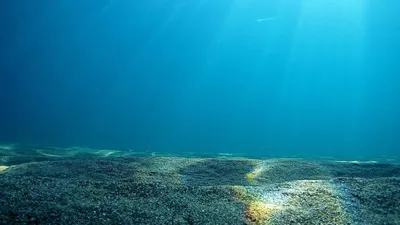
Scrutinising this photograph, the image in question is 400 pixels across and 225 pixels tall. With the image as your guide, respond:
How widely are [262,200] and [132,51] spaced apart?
4233 inches

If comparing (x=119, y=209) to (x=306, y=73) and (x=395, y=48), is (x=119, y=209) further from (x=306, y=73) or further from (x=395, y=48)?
(x=306, y=73)

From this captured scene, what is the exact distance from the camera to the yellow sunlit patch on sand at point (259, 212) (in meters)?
2.89

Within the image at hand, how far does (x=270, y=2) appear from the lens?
72.8m

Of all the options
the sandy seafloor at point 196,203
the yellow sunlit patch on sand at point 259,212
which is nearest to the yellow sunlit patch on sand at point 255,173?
the sandy seafloor at point 196,203

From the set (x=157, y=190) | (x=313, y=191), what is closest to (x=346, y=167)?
(x=313, y=191)

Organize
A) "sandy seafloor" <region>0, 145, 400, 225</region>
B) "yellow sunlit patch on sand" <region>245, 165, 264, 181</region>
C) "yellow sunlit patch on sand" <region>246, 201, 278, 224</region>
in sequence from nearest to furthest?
"sandy seafloor" <region>0, 145, 400, 225</region> < "yellow sunlit patch on sand" <region>246, 201, 278, 224</region> < "yellow sunlit patch on sand" <region>245, 165, 264, 181</region>

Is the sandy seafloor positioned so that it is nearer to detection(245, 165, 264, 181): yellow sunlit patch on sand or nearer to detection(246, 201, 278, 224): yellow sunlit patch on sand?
detection(246, 201, 278, 224): yellow sunlit patch on sand

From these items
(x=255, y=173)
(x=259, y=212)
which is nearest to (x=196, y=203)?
(x=259, y=212)

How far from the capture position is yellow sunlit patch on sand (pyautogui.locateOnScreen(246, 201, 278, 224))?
2.89 metres

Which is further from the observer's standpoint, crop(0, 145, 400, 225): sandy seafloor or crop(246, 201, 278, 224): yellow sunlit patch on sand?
crop(246, 201, 278, 224): yellow sunlit patch on sand

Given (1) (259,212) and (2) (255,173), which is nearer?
(1) (259,212)

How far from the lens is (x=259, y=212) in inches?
121

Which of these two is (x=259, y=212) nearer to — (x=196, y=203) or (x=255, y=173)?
(x=196, y=203)

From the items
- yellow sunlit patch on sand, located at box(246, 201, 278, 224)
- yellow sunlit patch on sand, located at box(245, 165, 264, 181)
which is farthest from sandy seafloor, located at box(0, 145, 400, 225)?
yellow sunlit patch on sand, located at box(245, 165, 264, 181)
